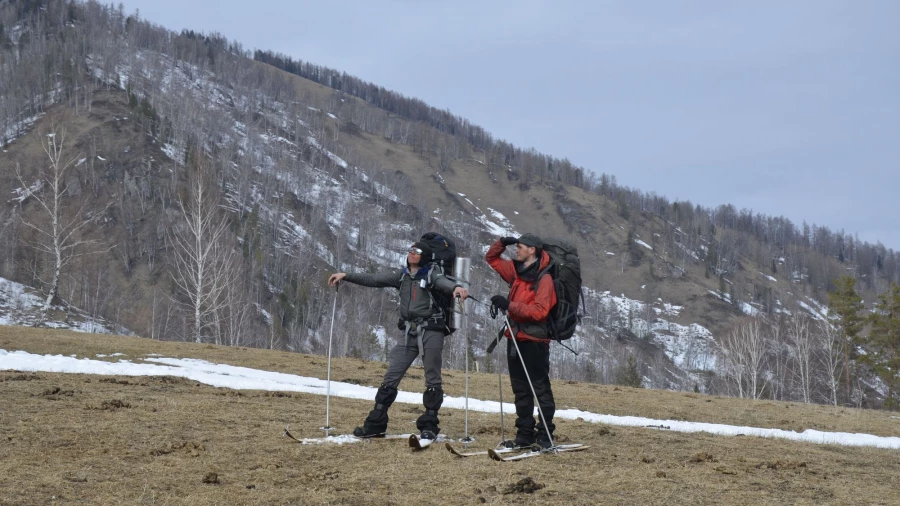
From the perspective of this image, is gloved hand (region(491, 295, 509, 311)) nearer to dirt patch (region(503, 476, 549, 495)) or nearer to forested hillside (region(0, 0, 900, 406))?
dirt patch (region(503, 476, 549, 495))

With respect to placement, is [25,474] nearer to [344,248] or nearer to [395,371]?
[395,371]

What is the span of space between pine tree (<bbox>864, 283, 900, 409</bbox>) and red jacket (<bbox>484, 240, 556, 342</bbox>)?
5776 centimetres

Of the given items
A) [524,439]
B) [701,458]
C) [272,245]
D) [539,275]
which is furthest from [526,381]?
[272,245]

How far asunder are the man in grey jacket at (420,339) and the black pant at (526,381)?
110 centimetres

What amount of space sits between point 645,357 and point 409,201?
242 feet

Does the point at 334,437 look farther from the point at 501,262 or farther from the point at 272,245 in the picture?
the point at 272,245

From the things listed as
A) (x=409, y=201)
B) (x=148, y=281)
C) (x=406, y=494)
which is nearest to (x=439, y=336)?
(x=406, y=494)

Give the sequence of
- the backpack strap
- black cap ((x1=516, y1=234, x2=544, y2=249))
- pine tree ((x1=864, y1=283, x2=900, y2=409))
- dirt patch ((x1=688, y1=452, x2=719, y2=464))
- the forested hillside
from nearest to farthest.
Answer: dirt patch ((x1=688, y1=452, x2=719, y2=464)), the backpack strap, black cap ((x1=516, y1=234, x2=544, y2=249)), pine tree ((x1=864, y1=283, x2=900, y2=409)), the forested hillside

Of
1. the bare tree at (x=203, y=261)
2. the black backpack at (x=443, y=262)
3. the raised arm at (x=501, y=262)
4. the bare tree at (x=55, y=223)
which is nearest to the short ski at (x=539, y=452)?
the black backpack at (x=443, y=262)

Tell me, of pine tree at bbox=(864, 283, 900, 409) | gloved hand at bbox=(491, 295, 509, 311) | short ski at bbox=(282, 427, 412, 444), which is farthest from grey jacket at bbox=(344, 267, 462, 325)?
pine tree at bbox=(864, 283, 900, 409)

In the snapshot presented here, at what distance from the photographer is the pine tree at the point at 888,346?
5616 centimetres

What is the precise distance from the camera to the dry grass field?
6.74 m

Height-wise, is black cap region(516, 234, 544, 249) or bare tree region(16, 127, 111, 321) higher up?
bare tree region(16, 127, 111, 321)

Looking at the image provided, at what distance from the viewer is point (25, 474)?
7.09 meters
